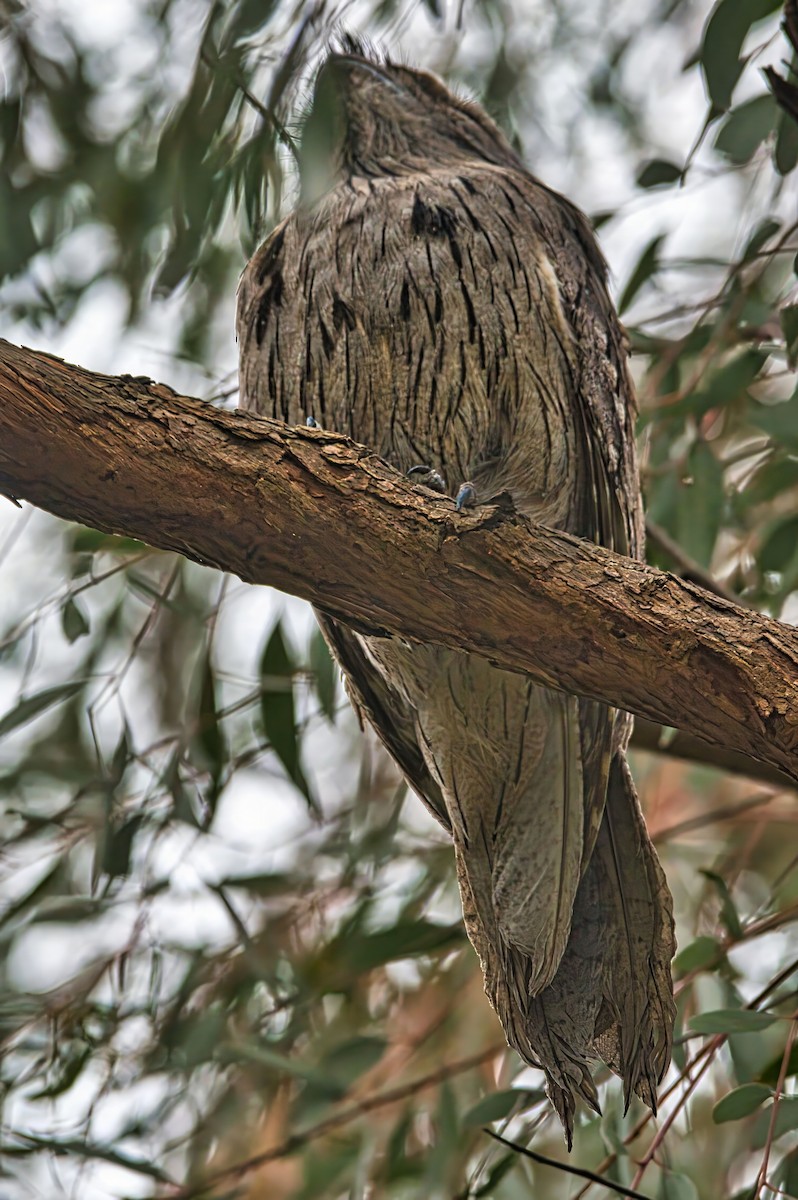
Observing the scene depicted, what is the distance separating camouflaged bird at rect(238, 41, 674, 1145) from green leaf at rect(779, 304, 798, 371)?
1.16 feet

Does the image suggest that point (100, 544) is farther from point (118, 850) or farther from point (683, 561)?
point (683, 561)

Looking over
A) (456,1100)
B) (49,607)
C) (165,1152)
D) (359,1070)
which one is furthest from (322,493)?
(165,1152)

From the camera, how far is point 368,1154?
103 inches

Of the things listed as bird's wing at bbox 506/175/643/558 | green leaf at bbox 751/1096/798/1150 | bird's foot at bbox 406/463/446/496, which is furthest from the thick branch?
green leaf at bbox 751/1096/798/1150

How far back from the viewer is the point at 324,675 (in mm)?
2793

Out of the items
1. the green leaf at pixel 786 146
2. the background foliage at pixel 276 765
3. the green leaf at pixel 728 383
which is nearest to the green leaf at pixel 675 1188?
the background foliage at pixel 276 765

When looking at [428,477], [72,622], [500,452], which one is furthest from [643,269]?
[72,622]

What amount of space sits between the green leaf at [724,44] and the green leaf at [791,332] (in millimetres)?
461

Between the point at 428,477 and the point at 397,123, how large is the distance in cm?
93

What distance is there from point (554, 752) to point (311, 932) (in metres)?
1.46

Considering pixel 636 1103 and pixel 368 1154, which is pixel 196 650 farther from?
pixel 636 1103

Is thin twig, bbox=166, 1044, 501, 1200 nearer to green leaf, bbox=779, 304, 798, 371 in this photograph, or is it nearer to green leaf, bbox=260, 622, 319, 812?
green leaf, bbox=260, 622, 319, 812

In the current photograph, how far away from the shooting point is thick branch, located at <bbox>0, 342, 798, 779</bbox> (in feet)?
4.91

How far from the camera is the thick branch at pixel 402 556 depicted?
4.91 feet
